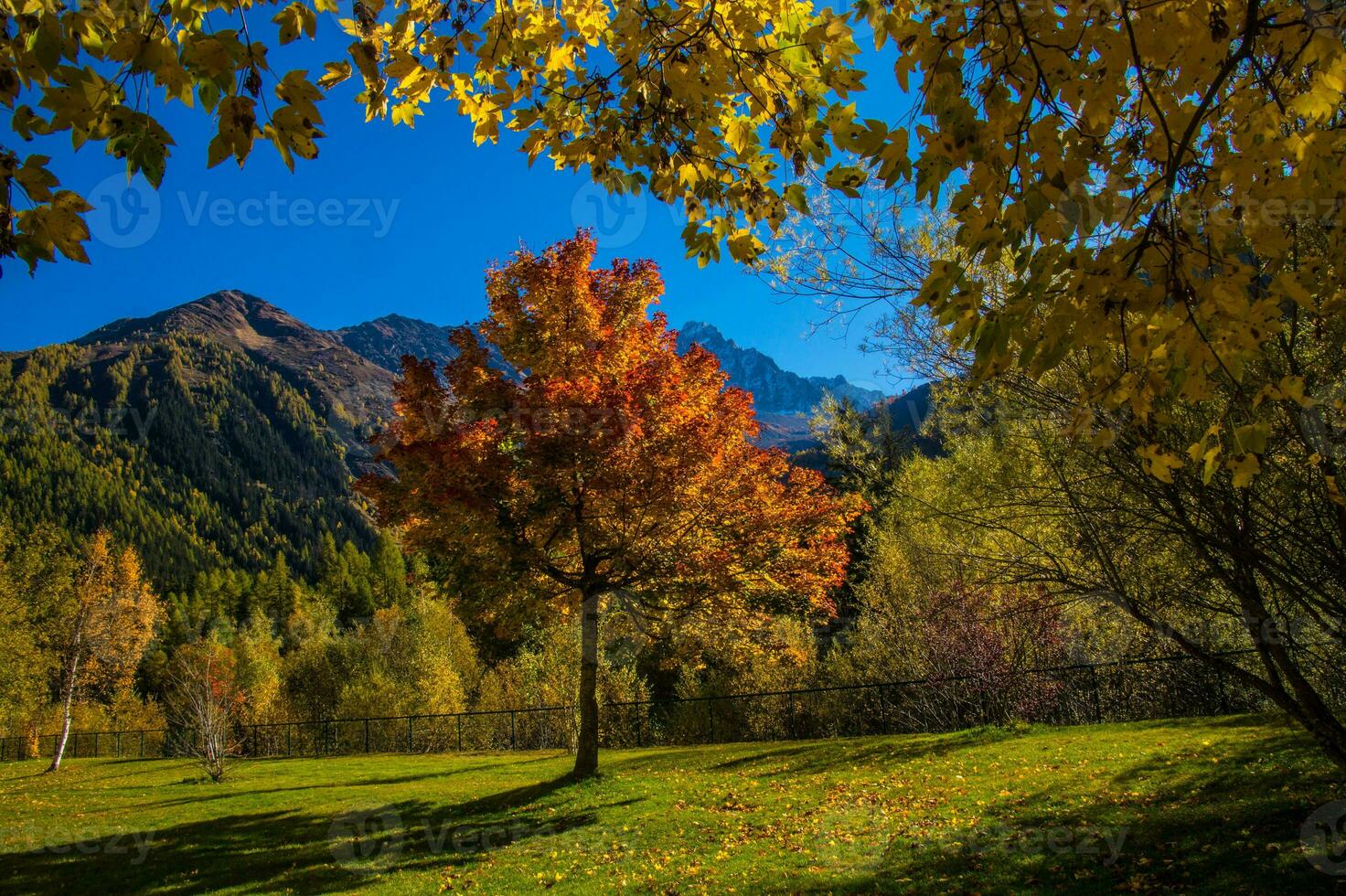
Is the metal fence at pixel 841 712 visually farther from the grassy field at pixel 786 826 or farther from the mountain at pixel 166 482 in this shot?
the mountain at pixel 166 482

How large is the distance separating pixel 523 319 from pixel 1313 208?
10.3 metres

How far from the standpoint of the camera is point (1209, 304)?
1.63m

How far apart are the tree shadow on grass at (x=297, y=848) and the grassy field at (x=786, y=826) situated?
39mm

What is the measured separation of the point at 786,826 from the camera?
781 centimetres

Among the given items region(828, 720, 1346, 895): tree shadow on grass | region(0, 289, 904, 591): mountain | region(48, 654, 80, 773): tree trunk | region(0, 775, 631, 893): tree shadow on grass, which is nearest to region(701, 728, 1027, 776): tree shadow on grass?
region(0, 775, 631, 893): tree shadow on grass

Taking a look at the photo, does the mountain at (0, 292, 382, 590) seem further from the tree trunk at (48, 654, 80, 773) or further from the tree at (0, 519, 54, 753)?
the tree trunk at (48, 654, 80, 773)

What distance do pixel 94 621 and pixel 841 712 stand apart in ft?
83.7

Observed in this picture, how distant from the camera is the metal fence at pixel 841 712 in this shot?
13.7 metres

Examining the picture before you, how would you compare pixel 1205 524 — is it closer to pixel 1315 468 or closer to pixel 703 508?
pixel 1315 468

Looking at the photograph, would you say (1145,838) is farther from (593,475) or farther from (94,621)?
(94,621)

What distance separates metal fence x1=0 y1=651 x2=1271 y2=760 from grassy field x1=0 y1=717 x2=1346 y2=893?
73.6 inches

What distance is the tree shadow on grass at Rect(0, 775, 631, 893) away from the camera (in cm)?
755

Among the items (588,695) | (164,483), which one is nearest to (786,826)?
(588,695)

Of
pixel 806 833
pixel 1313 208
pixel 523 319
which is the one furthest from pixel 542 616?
pixel 1313 208
